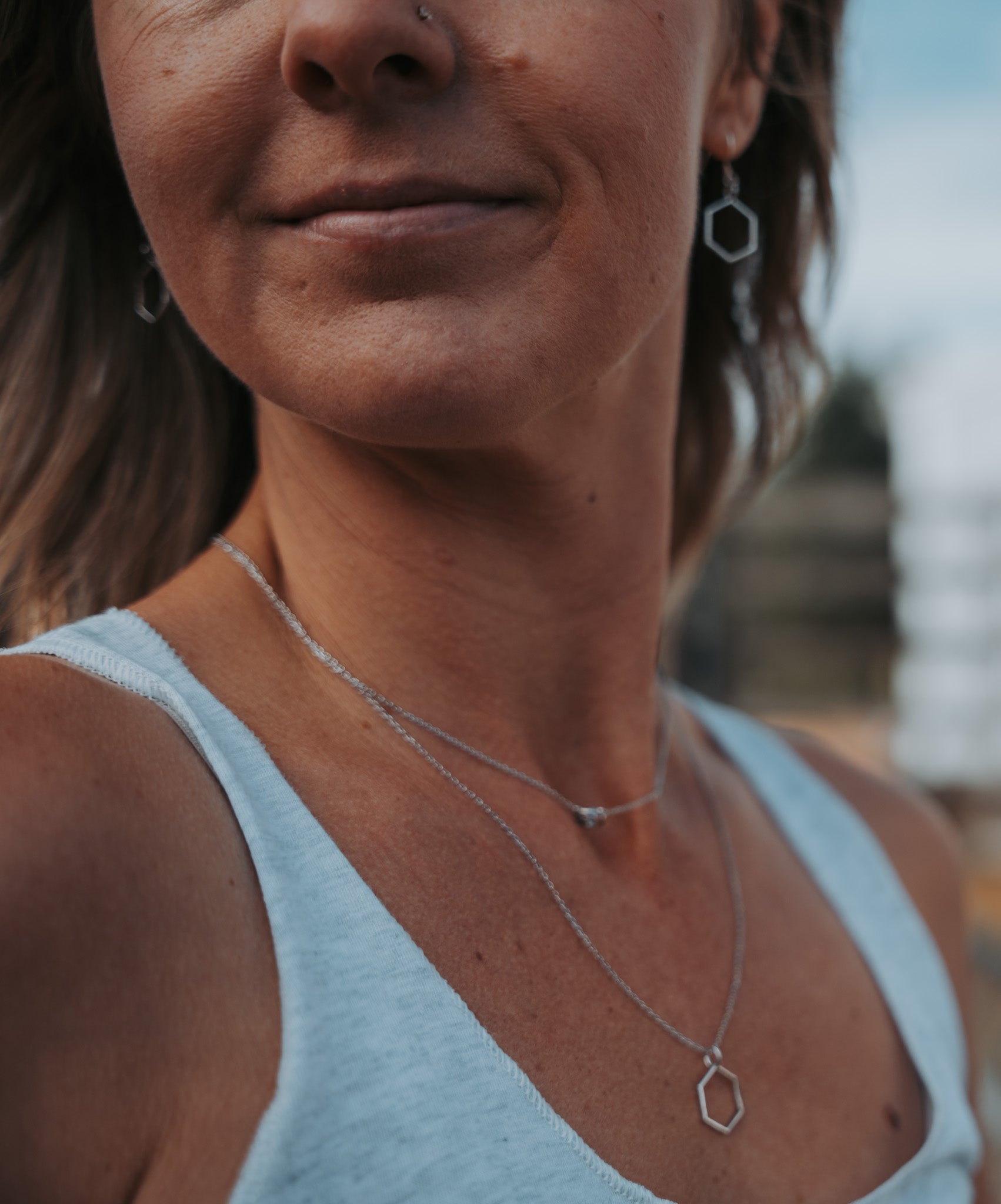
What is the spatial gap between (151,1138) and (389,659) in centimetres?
59

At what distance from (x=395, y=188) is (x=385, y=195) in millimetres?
10

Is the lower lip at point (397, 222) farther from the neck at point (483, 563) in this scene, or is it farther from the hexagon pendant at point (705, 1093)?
the hexagon pendant at point (705, 1093)

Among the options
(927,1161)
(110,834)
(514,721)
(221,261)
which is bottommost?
(927,1161)

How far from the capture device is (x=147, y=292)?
5.57ft

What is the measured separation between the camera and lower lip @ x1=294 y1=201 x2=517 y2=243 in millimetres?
1094

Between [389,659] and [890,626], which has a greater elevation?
[389,659]

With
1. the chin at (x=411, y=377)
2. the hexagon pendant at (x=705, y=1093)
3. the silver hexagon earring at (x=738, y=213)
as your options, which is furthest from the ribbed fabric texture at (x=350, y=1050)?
the silver hexagon earring at (x=738, y=213)

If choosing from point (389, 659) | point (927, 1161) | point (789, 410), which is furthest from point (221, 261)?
point (789, 410)

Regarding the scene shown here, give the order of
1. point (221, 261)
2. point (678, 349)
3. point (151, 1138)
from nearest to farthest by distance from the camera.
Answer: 1. point (151, 1138)
2. point (221, 261)
3. point (678, 349)

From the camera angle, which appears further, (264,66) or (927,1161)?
(927,1161)

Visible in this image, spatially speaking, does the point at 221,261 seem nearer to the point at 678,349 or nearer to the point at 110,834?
the point at 110,834

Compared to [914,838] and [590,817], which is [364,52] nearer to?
[590,817]

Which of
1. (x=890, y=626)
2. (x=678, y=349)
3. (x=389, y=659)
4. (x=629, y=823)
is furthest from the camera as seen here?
(x=890, y=626)

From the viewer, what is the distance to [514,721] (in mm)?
1442
